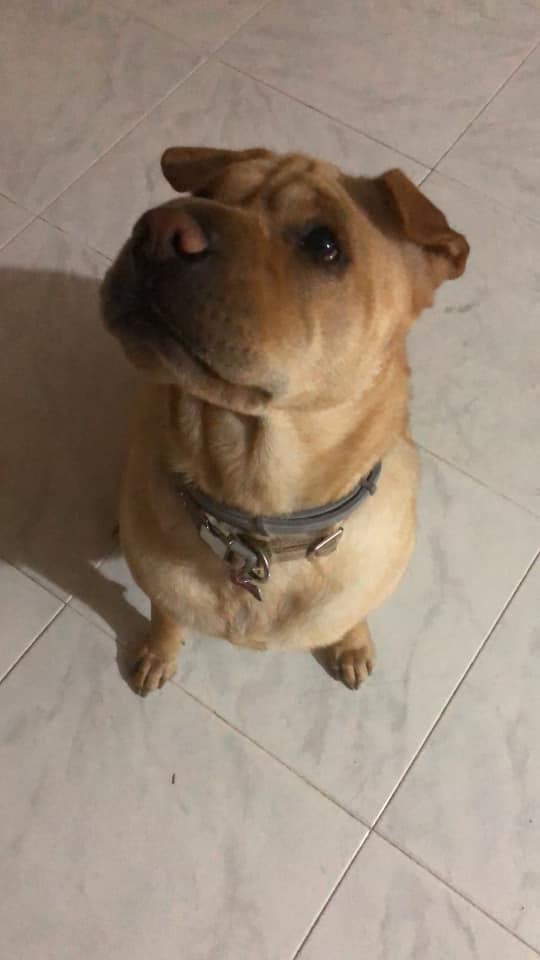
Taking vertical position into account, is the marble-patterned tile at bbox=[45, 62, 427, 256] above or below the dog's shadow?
above

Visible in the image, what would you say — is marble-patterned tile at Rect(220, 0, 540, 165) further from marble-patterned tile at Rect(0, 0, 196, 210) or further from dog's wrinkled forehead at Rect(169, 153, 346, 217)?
→ dog's wrinkled forehead at Rect(169, 153, 346, 217)

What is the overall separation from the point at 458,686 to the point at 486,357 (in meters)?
0.77

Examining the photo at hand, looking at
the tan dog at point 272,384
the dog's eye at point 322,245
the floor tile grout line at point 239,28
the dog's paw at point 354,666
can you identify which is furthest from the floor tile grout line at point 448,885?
the floor tile grout line at point 239,28

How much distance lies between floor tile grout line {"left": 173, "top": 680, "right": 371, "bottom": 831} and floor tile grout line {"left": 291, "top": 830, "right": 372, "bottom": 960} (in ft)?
0.10

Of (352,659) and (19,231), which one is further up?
(19,231)

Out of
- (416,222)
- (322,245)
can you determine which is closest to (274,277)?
(322,245)

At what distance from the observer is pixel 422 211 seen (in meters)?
1.12

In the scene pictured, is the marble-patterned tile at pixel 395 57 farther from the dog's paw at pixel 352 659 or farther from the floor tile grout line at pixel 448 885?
the floor tile grout line at pixel 448 885

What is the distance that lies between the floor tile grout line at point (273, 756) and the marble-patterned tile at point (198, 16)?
1737 mm

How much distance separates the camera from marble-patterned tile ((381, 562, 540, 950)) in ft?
→ 5.45

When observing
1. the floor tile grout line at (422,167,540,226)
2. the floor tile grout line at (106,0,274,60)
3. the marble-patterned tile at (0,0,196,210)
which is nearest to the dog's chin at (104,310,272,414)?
the marble-patterned tile at (0,0,196,210)

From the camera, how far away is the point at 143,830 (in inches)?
65.6

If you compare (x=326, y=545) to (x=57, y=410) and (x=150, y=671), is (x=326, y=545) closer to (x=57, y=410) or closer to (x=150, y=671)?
(x=150, y=671)

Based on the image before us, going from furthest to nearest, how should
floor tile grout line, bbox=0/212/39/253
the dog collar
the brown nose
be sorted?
floor tile grout line, bbox=0/212/39/253 → the dog collar → the brown nose
